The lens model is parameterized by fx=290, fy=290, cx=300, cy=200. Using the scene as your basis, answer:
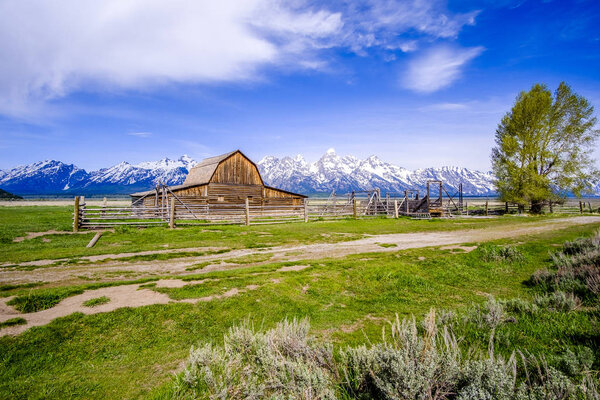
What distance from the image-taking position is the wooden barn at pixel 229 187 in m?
35.8

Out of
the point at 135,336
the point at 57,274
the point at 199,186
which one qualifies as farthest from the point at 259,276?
the point at 199,186

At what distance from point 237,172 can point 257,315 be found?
34.7 metres

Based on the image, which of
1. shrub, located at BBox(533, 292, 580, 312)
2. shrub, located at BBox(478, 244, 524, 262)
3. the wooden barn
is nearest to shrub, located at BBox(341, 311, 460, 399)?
shrub, located at BBox(533, 292, 580, 312)

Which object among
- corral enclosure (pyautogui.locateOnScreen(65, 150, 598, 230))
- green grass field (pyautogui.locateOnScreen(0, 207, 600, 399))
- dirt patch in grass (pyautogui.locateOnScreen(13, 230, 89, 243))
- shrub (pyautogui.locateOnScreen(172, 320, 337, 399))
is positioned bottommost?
green grass field (pyautogui.locateOnScreen(0, 207, 600, 399))

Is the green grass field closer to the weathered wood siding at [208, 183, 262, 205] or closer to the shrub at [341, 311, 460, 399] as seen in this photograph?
the shrub at [341, 311, 460, 399]

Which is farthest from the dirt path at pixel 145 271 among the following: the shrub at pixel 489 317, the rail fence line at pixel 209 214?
the rail fence line at pixel 209 214

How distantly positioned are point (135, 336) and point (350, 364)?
401 cm

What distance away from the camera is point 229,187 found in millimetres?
38312

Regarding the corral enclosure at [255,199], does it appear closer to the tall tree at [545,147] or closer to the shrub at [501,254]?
the tall tree at [545,147]

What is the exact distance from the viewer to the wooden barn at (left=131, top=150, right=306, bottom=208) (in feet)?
118

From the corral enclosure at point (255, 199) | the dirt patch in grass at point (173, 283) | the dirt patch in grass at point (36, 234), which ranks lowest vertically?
the dirt patch in grass at point (173, 283)

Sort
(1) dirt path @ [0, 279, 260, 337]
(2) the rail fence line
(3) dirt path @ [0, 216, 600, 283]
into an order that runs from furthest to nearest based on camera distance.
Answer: (2) the rail fence line
(3) dirt path @ [0, 216, 600, 283]
(1) dirt path @ [0, 279, 260, 337]

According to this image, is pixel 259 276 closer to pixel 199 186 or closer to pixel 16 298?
pixel 16 298

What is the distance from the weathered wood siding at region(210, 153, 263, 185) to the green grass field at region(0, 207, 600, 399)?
2644 cm
